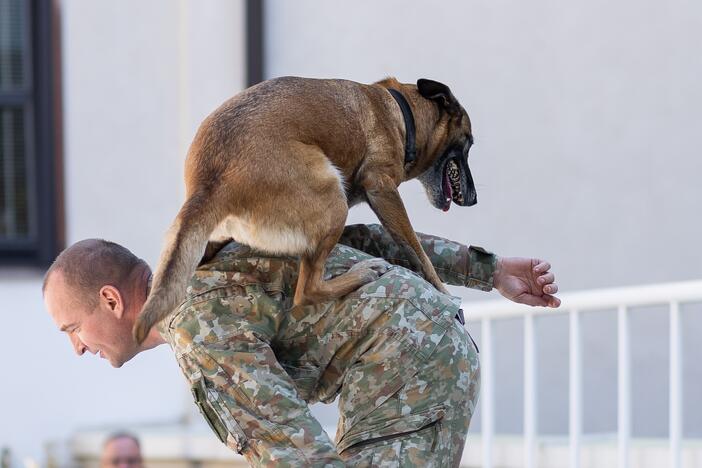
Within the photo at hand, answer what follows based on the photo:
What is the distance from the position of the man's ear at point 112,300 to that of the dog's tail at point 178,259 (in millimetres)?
179

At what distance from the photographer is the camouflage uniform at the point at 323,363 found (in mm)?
2141

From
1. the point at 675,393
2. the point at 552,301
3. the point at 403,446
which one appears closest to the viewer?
the point at 403,446

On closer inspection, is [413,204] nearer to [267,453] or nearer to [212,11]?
[212,11]

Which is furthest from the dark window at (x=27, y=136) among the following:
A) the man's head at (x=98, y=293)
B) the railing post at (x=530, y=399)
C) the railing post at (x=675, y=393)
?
the man's head at (x=98, y=293)

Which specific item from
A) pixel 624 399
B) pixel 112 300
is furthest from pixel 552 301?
pixel 624 399

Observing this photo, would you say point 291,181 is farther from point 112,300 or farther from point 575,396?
point 575,396

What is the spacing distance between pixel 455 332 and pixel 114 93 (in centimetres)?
328

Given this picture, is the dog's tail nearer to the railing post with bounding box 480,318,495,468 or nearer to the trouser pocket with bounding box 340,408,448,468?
the trouser pocket with bounding box 340,408,448,468

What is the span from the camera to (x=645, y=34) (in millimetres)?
4328

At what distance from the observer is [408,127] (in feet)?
8.55

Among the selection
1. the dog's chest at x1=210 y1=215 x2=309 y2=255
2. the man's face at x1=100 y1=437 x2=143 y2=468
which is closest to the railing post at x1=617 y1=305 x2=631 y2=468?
the dog's chest at x1=210 y1=215 x2=309 y2=255

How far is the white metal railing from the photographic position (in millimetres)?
3256

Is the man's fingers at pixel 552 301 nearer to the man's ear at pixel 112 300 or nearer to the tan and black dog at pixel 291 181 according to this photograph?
the tan and black dog at pixel 291 181

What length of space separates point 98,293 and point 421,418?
1.98 ft
